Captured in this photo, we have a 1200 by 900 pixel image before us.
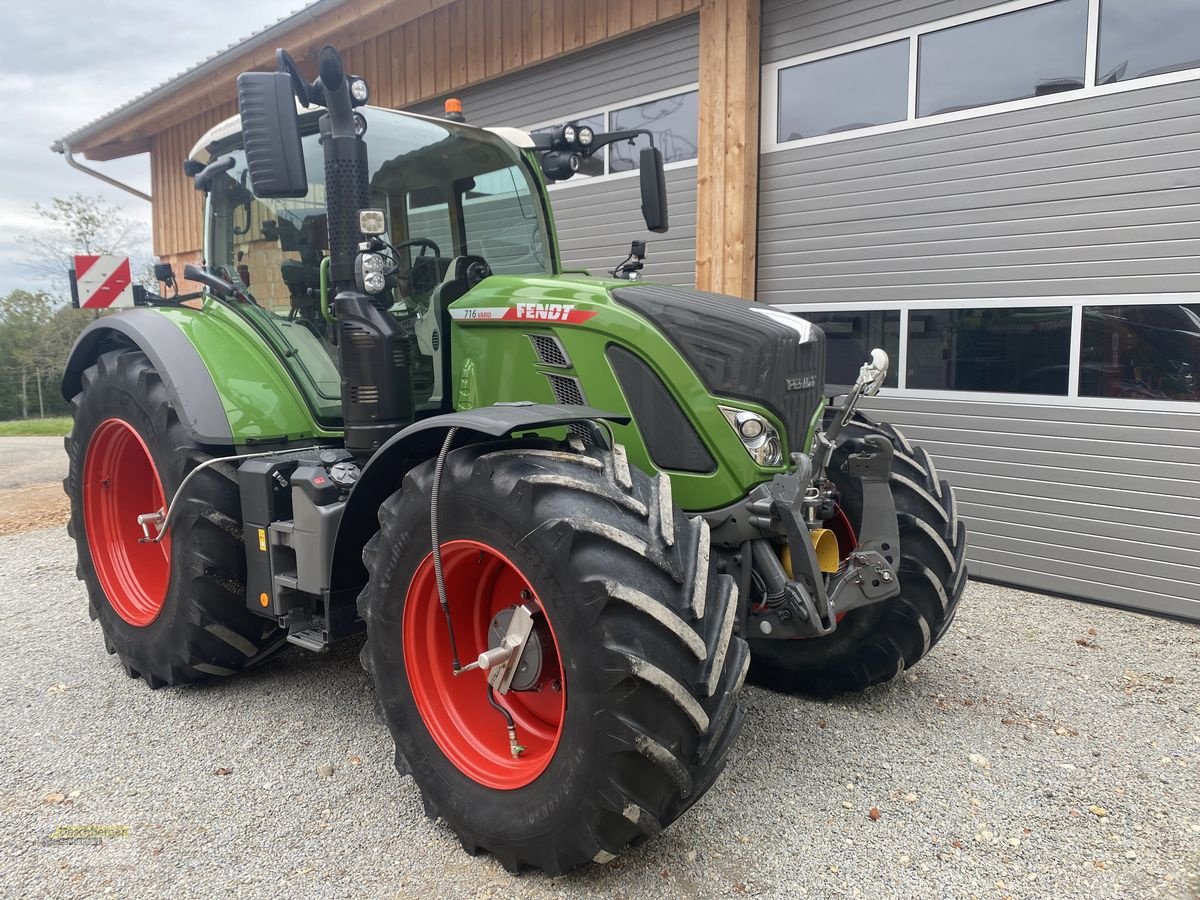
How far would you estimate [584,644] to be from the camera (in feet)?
7.06

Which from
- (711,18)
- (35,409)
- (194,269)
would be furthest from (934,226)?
(35,409)

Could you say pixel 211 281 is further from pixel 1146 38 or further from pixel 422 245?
pixel 1146 38

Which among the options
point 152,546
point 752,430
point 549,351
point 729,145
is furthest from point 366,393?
point 729,145

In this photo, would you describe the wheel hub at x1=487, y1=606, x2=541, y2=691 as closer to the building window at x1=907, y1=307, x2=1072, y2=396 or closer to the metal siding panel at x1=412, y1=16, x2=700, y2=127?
the building window at x1=907, y1=307, x2=1072, y2=396

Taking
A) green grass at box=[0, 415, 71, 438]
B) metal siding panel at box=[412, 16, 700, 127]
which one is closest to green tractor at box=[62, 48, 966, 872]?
metal siding panel at box=[412, 16, 700, 127]

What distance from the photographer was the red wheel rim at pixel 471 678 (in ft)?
8.46

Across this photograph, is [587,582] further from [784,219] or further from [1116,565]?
[784,219]

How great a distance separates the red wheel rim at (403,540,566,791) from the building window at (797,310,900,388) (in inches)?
147

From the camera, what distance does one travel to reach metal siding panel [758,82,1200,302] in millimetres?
4703

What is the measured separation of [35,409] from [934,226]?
2698 centimetres

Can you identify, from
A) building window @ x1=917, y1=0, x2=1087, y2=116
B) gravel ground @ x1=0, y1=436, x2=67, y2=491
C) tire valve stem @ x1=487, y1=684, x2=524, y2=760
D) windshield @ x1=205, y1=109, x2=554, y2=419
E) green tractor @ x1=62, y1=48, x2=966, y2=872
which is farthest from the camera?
gravel ground @ x1=0, y1=436, x2=67, y2=491

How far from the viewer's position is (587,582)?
2.13m

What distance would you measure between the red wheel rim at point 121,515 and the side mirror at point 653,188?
8.62 ft

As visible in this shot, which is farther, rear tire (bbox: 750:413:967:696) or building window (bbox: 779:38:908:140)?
building window (bbox: 779:38:908:140)
